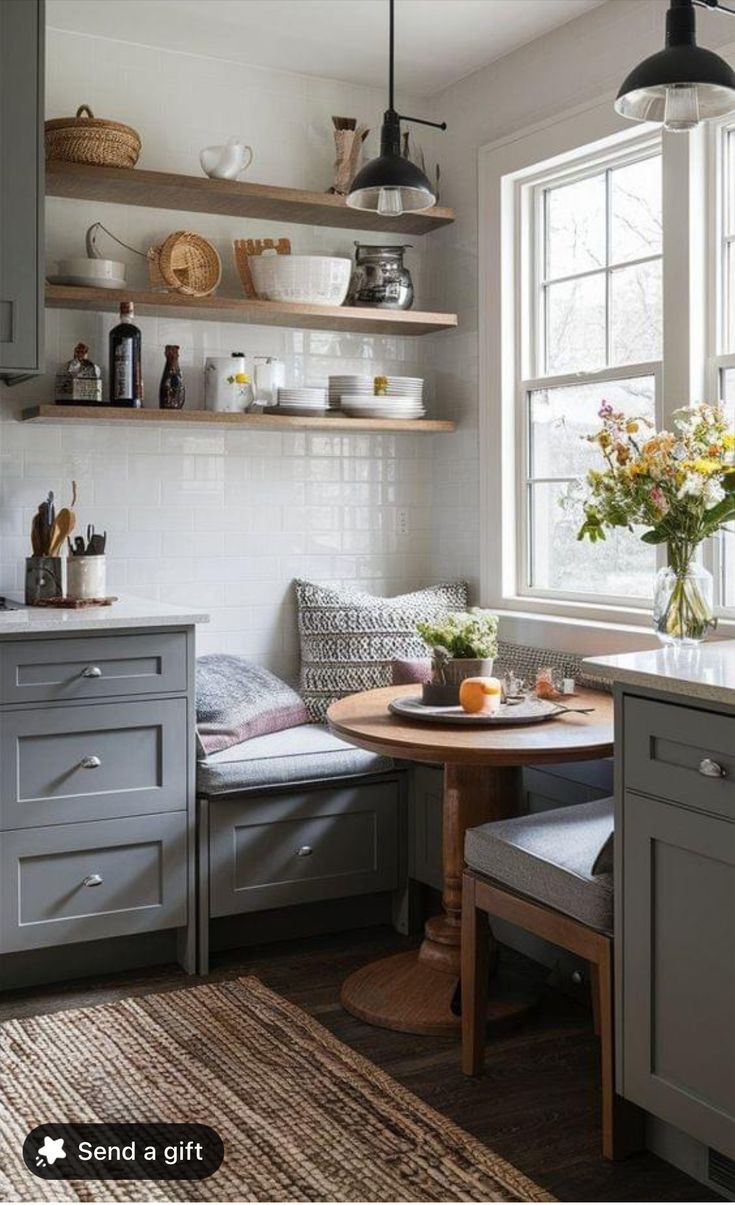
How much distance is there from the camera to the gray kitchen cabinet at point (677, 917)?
207 centimetres

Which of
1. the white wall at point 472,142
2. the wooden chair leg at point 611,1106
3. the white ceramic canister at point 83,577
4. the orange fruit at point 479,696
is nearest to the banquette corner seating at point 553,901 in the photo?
the wooden chair leg at point 611,1106

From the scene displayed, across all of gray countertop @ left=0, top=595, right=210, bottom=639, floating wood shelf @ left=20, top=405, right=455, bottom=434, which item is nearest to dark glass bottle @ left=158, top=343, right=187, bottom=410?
floating wood shelf @ left=20, top=405, right=455, bottom=434

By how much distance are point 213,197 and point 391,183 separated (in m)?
0.98

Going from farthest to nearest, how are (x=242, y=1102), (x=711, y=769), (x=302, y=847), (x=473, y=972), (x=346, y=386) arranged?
(x=346, y=386) → (x=302, y=847) → (x=473, y=972) → (x=242, y=1102) → (x=711, y=769)

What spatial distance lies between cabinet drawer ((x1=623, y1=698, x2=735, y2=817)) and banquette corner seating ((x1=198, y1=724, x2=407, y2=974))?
1370mm

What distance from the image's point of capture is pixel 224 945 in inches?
137

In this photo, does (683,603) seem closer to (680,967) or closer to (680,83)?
(680,967)

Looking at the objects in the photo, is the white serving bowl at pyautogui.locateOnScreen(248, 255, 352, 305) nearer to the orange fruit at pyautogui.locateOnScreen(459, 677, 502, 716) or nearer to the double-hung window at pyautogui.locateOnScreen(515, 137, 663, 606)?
the double-hung window at pyautogui.locateOnScreen(515, 137, 663, 606)

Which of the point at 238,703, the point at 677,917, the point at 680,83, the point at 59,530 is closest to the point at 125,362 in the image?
the point at 59,530

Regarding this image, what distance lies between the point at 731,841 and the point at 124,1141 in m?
1.34

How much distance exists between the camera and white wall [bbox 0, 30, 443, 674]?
382 centimetres

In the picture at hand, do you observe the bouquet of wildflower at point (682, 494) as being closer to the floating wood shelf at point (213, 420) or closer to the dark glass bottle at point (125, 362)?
the floating wood shelf at point (213, 420)

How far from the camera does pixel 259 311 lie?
12.6 feet

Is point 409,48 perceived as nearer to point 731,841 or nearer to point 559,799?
point 559,799
